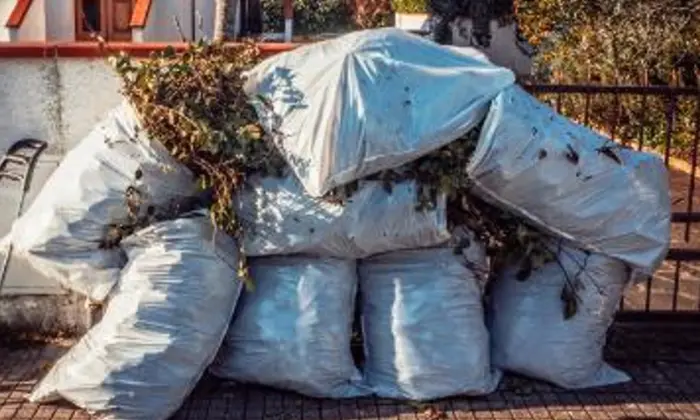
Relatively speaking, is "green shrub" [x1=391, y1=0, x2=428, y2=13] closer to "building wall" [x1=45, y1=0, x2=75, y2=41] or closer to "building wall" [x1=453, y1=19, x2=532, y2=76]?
"building wall" [x1=45, y1=0, x2=75, y2=41]

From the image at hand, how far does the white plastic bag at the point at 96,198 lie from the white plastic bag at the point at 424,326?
1093 millimetres

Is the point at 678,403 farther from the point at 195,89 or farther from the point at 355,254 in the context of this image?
the point at 195,89

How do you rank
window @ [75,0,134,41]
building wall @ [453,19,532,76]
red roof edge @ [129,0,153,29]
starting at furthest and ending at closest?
window @ [75,0,134,41] < red roof edge @ [129,0,153,29] < building wall @ [453,19,532,76]

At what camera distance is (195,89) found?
5121 mm

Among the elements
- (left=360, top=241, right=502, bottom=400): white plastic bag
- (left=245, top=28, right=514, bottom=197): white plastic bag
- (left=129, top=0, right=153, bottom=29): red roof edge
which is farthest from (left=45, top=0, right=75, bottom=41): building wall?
(left=360, top=241, right=502, bottom=400): white plastic bag

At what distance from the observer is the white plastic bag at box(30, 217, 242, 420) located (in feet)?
15.8

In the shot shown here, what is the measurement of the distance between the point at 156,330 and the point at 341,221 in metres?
0.99

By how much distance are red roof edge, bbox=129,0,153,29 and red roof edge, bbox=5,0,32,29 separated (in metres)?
1.31

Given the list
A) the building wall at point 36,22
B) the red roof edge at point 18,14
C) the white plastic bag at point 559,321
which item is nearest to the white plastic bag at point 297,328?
the white plastic bag at point 559,321

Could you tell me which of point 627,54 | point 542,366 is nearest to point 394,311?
point 542,366

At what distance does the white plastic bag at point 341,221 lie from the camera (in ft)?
16.4

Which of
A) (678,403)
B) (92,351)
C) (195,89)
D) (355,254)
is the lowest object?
(678,403)

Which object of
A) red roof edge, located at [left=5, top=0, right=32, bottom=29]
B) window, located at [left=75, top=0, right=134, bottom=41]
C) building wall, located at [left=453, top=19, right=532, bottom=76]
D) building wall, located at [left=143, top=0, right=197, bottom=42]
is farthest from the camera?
window, located at [left=75, top=0, right=134, bottom=41]

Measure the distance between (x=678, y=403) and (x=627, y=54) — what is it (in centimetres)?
777
